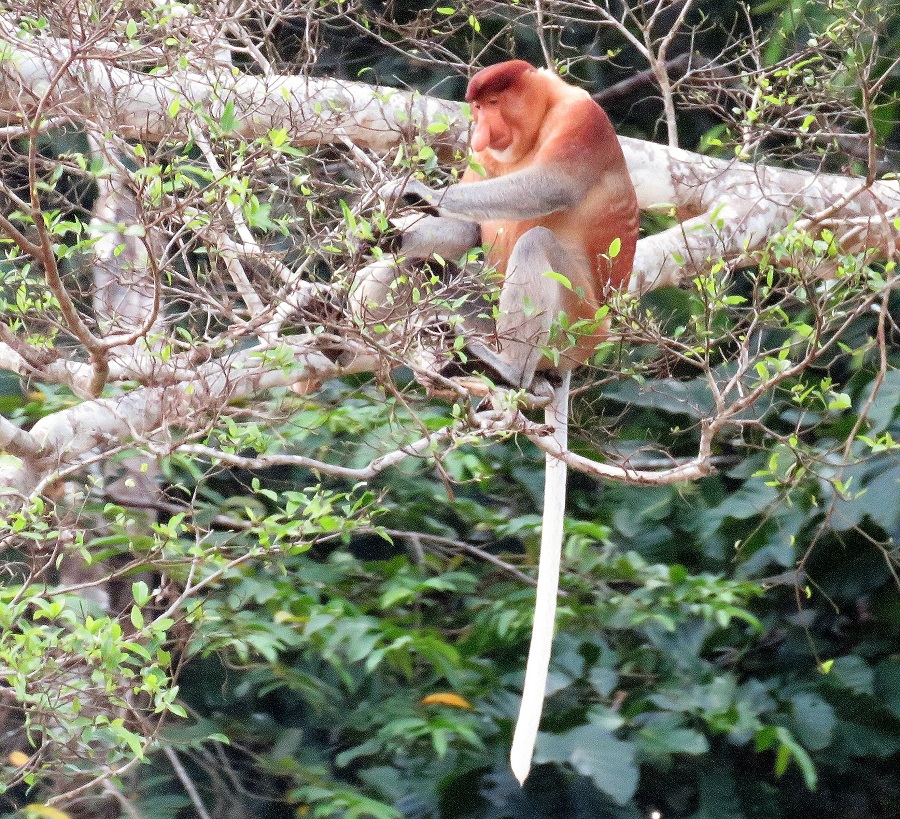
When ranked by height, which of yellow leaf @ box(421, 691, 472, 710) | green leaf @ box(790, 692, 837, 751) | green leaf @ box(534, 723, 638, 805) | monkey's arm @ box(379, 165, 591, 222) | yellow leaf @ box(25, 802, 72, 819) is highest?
monkey's arm @ box(379, 165, 591, 222)

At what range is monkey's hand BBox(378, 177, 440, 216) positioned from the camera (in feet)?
6.32

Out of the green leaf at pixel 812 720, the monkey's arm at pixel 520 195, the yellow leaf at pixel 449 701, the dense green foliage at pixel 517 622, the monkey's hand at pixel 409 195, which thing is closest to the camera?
the monkey's hand at pixel 409 195

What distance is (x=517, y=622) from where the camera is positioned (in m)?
3.04

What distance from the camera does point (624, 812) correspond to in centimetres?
311

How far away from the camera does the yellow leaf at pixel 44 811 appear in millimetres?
2336

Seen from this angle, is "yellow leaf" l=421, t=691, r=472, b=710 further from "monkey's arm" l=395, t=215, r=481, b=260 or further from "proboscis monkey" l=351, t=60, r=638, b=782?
"monkey's arm" l=395, t=215, r=481, b=260

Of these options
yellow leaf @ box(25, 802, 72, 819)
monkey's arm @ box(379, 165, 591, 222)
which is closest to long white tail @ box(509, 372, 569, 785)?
monkey's arm @ box(379, 165, 591, 222)

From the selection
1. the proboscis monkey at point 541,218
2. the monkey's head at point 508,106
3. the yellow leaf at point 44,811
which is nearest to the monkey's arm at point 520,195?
the proboscis monkey at point 541,218

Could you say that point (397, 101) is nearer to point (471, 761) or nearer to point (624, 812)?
point (471, 761)

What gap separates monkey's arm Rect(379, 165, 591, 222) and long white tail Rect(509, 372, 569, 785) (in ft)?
1.66

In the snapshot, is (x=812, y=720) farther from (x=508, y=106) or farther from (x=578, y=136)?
(x=508, y=106)

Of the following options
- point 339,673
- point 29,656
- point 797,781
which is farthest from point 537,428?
point 797,781

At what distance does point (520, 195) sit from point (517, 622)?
1096 millimetres

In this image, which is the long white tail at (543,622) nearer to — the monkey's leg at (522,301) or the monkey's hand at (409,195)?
the monkey's leg at (522,301)
